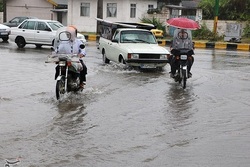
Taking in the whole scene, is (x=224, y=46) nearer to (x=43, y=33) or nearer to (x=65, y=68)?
(x=43, y=33)

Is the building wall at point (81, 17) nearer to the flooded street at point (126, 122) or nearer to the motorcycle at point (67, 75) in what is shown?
the flooded street at point (126, 122)

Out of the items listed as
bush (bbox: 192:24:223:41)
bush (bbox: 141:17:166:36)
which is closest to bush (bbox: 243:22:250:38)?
bush (bbox: 192:24:223:41)

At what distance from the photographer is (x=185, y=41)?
13.1 metres

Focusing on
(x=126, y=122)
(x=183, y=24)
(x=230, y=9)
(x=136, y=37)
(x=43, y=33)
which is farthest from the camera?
(x=230, y=9)

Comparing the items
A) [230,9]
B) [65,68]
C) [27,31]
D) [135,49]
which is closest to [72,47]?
[65,68]

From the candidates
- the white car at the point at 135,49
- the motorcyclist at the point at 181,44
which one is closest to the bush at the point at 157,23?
the white car at the point at 135,49

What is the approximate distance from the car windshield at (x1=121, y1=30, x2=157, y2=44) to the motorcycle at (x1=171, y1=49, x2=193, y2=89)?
4023 mm

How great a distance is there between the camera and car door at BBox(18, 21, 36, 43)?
969 inches

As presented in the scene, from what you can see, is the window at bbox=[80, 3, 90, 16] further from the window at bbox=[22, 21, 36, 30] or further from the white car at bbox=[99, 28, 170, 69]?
the white car at bbox=[99, 28, 170, 69]

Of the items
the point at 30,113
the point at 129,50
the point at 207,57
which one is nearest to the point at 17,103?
the point at 30,113

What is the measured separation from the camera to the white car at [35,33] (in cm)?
2423

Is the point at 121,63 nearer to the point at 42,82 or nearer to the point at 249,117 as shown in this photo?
the point at 42,82

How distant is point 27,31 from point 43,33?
100 centimetres

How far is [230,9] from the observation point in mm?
41500
